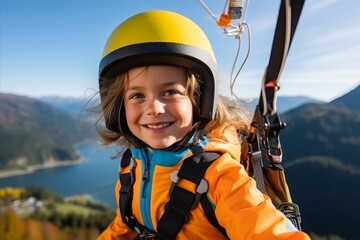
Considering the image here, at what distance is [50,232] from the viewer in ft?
140

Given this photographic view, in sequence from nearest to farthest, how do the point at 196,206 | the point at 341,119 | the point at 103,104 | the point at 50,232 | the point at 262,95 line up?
the point at 262,95 < the point at 196,206 < the point at 103,104 < the point at 50,232 < the point at 341,119

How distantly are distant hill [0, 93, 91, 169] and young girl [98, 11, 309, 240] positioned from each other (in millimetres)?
68399

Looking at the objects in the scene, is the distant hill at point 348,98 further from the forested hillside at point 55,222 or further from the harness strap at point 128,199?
the forested hillside at point 55,222

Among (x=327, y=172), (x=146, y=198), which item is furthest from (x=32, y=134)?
(x=146, y=198)

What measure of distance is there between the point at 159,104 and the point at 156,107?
21mm

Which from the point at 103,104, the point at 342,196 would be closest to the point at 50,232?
the point at 342,196

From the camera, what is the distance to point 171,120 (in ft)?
5.17

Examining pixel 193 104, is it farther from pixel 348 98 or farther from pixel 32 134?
pixel 32 134

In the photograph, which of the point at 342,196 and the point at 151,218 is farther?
the point at 342,196

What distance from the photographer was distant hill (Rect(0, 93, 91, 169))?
10012 centimetres

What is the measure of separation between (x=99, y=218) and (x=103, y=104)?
45.3 metres

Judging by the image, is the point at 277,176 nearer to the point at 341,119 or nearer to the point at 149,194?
the point at 149,194

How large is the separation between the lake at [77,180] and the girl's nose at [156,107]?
234 ft

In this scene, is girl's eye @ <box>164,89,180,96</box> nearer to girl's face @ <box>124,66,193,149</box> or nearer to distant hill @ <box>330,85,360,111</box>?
girl's face @ <box>124,66,193,149</box>
